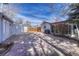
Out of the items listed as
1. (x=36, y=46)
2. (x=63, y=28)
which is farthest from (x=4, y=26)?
(x=63, y=28)

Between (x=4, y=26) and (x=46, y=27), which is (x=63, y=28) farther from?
(x=4, y=26)

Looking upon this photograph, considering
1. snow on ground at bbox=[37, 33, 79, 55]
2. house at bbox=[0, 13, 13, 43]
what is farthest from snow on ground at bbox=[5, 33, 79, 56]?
house at bbox=[0, 13, 13, 43]

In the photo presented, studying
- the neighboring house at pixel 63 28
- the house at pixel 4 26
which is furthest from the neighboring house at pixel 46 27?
the house at pixel 4 26

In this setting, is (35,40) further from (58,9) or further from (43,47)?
(58,9)

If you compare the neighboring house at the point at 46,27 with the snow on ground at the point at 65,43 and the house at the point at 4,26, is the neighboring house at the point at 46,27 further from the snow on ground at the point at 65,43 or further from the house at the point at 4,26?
the house at the point at 4,26

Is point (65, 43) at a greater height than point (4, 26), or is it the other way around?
point (4, 26)

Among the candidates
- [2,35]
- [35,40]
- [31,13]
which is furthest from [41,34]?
[2,35]

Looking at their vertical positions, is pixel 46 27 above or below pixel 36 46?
above

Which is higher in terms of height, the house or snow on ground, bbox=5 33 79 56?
the house

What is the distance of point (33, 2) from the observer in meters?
3.05

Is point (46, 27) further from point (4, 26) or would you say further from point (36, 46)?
point (4, 26)

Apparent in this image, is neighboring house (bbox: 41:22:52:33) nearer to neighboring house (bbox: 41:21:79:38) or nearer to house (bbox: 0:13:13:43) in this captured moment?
neighboring house (bbox: 41:21:79:38)

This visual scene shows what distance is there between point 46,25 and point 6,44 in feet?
2.09

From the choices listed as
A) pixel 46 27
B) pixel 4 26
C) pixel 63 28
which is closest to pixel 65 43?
pixel 63 28
